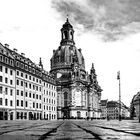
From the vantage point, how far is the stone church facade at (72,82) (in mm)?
144000

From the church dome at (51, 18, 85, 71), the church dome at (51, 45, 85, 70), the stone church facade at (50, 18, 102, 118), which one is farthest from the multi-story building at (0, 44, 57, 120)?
the church dome at (51, 18, 85, 71)

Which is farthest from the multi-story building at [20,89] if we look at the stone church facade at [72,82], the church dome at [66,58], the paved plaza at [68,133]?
the church dome at [66,58]

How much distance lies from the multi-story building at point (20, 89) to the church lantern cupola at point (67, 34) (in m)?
70.4

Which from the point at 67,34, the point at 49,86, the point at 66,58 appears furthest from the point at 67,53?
the point at 49,86

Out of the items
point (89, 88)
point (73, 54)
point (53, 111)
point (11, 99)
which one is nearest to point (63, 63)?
point (73, 54)

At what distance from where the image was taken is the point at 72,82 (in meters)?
147

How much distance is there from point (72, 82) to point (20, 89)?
238 ft

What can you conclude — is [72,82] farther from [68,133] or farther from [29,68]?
[68,133]

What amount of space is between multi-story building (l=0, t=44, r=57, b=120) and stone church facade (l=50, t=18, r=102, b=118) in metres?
43.3

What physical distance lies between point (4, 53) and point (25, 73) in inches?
525

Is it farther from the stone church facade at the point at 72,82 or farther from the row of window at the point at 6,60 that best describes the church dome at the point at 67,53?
the row of window at the point at 6,60

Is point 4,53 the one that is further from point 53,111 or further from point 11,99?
point 53,111

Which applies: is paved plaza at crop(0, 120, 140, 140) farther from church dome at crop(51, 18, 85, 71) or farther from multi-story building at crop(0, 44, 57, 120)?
church dome at crop(51, 18, 85, 71)

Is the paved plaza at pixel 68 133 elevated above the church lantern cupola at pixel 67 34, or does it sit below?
below
